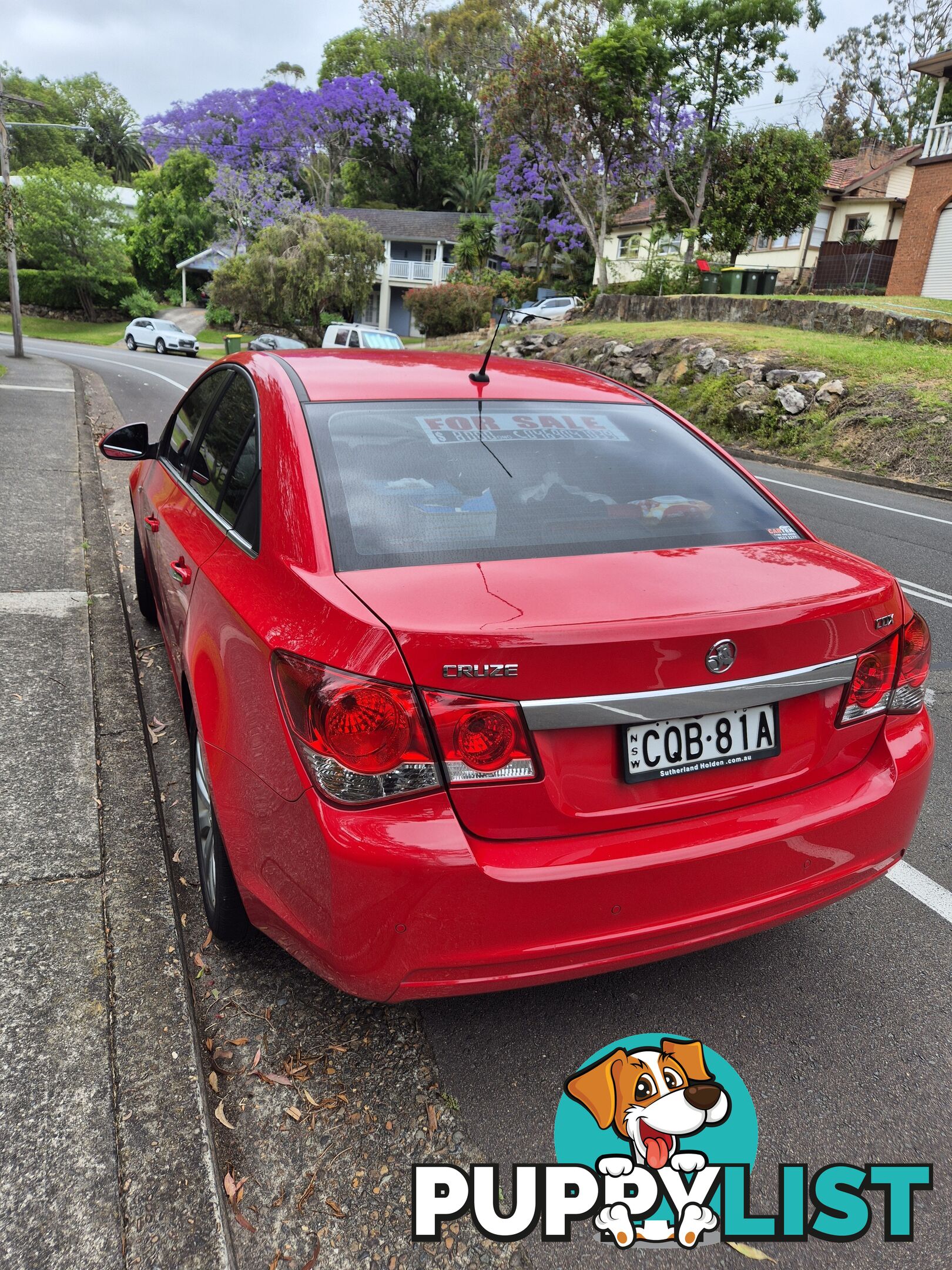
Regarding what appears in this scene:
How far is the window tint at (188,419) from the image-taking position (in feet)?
12.0

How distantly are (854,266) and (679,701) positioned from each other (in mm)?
33977

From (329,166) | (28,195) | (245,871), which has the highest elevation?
(329,166)

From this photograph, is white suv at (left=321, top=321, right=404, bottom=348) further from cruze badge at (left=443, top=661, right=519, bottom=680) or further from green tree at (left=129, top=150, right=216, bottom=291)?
green tree at (left=129, top=150, right=216, bottom=291)

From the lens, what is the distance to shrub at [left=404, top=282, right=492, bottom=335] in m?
37.5

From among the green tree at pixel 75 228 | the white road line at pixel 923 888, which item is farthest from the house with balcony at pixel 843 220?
the white road line at pixel 923 888

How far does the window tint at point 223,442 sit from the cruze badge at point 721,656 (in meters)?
1.45

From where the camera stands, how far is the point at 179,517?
11.4 feet

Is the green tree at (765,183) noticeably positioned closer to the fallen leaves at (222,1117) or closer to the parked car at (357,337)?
the parked car at (357,337)

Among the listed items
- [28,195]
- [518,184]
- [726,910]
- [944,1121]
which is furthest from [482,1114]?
[28,195]

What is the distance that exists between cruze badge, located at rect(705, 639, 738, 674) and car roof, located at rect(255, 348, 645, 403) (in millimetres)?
1321

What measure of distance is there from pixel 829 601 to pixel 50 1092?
2102mm

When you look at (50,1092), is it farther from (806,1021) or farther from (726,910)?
(806,1021)

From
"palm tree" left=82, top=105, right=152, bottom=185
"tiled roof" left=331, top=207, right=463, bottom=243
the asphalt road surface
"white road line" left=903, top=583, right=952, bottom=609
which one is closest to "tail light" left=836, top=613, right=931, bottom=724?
the asphalt road surface

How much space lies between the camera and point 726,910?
7.04 ft
